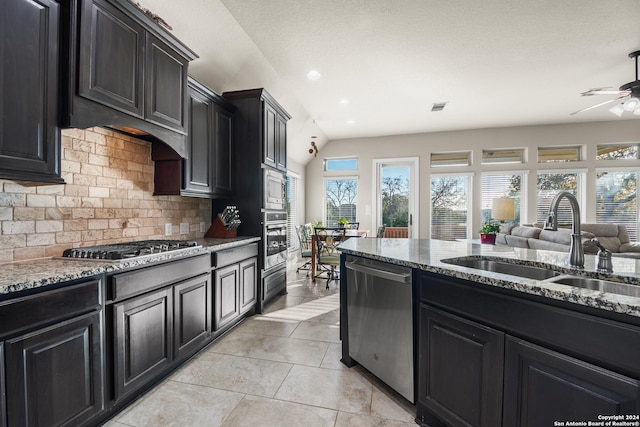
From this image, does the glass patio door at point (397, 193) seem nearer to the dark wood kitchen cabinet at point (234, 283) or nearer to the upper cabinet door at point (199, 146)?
the dark wood kitchen cabinet at point (234, 283)

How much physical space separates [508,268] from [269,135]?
2788 millimetres

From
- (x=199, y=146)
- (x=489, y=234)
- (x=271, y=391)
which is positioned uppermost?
(x=199, y=146)

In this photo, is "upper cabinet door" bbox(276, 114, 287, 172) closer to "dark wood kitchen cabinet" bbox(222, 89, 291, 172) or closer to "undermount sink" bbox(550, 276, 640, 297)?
"dark wood kitchen cabinet" bbox(222, 89, 291, 172)

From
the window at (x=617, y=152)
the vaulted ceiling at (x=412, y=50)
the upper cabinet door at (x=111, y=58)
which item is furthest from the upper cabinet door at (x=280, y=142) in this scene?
the window at (x=617, y=152)

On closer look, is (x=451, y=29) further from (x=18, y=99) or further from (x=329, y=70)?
(x=18, y=99)

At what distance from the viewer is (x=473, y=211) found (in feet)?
20.9

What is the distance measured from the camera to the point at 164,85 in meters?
2.15

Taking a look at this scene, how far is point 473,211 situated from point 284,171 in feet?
15.0

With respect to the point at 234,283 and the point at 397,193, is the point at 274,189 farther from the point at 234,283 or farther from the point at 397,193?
the point at 397,193

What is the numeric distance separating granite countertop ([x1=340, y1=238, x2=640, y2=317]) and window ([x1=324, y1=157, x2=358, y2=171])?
4755 millimetres

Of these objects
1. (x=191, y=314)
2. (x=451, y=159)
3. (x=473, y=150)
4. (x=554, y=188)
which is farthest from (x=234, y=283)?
(x=554, y=188)

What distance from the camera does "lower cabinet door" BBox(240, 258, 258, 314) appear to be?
3.04m

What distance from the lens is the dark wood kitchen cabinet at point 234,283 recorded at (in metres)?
2.60

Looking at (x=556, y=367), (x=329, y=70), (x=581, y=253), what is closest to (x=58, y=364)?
(x=556, y=367)
